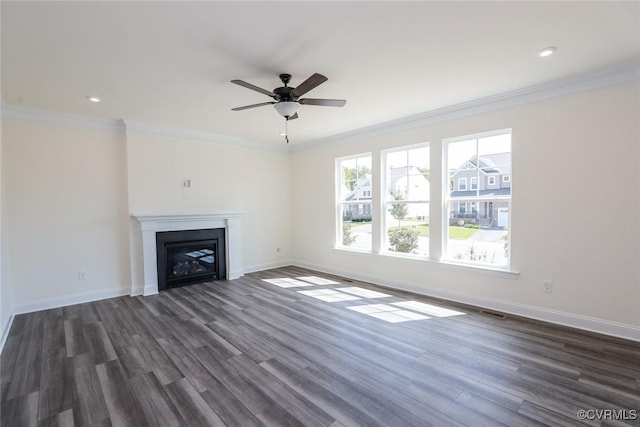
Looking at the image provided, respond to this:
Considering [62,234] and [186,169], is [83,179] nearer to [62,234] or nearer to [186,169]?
[62,234]

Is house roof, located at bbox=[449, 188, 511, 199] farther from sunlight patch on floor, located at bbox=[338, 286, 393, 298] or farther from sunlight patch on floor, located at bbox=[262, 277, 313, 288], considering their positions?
sunlight patch on floor, located at bbox=[262, 277, 313, 288]

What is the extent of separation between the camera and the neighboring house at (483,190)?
3746 mm

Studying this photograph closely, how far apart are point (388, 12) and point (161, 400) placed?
314cm

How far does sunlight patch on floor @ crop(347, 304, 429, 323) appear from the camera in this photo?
3506 millimetres

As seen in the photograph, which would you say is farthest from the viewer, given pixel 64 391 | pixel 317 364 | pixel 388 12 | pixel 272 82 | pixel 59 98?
pixel 59 98

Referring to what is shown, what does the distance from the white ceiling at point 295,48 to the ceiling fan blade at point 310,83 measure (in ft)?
0.79

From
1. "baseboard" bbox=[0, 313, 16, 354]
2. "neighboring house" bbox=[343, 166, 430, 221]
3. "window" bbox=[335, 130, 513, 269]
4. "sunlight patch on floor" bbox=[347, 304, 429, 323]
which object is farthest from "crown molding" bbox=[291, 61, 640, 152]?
"baseboard" bbox=[0, 313, 16, 354]

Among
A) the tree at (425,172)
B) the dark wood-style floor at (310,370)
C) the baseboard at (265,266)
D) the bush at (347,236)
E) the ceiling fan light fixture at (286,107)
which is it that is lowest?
the dark wood-style floor at (310,370)

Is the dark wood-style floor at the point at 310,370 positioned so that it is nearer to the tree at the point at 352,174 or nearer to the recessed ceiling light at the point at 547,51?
the tree at the point at 352,174

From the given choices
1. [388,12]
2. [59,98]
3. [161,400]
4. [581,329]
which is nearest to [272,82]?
[388,12]

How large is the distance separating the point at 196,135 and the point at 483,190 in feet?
15.2

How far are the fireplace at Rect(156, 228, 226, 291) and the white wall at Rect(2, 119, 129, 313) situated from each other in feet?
1.71

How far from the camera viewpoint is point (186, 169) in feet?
16.7

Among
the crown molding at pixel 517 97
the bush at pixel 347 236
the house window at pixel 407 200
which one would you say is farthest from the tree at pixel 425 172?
the bush at pixel 347 236
